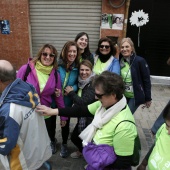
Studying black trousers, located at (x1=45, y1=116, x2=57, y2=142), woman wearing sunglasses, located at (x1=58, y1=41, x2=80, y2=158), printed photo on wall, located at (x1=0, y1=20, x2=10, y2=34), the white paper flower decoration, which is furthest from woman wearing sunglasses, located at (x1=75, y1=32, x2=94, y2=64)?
printed photo on wall, located at (x1=0, y1=20, x2=10, y2=34)

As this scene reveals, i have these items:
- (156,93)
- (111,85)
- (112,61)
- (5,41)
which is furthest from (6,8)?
(111,85)

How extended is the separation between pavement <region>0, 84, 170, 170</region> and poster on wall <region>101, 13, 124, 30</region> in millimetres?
2491

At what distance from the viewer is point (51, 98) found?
3.36m

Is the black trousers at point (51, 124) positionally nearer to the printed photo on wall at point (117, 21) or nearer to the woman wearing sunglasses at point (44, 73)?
the woman wearing sunglasses at point (44, 73)

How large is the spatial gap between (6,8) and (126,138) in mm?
7021

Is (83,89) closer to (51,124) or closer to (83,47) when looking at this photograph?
(51,124)

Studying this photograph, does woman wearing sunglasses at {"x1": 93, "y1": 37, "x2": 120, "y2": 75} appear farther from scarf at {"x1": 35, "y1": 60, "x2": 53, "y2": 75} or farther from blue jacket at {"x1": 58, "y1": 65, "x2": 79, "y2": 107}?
scarf at {"x1": 35, "y1": 60, "x2": 53, "y2": 75}

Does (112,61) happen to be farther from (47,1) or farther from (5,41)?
(5,41)

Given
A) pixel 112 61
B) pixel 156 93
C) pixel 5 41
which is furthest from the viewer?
pixel 5 41

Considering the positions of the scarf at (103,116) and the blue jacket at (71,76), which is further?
the blue jacket at (71,76)

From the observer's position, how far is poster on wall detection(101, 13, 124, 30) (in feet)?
23.3

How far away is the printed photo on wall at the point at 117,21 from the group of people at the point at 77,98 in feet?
11.6

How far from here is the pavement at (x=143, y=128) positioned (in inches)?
142

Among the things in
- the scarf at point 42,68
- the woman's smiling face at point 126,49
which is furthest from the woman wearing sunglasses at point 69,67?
the woman's smiling face at point 126,49
